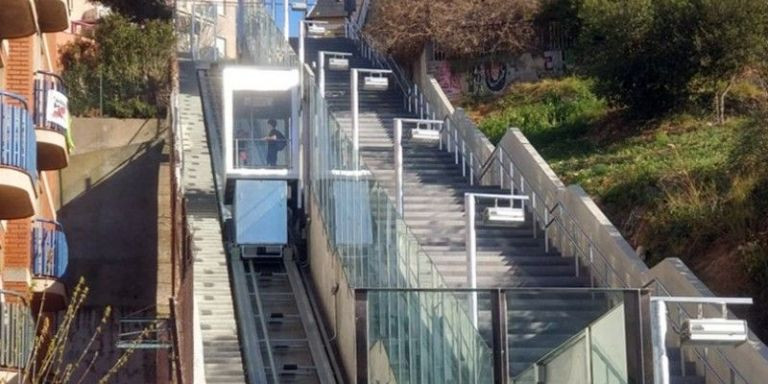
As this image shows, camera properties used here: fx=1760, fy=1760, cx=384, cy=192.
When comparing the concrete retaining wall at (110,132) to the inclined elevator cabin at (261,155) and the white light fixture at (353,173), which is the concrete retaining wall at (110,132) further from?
the white light fixture at (353,173)

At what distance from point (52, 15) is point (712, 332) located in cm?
1526

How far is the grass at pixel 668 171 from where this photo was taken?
81.4 feet

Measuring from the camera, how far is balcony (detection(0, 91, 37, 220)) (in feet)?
70.3

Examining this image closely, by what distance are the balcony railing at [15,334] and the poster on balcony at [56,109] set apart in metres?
7.10

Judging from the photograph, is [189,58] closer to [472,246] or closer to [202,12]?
[202,12]

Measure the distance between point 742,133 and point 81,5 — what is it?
108ft

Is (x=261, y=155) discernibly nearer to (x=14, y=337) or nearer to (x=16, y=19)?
(x=16, y=19)

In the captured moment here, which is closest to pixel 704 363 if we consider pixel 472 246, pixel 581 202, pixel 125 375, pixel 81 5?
pixel 472 246

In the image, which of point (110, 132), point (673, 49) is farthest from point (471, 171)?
point (110, 132)

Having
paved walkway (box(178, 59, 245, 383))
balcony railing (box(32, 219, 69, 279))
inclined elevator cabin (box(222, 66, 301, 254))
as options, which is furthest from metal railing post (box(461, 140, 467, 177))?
balcony railing (box(32, 219, 69, 279))

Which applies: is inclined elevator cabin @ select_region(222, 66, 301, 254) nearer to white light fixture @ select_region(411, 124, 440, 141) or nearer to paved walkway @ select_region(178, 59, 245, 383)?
paved walkway @ select_region(178, 59, 245, 383)

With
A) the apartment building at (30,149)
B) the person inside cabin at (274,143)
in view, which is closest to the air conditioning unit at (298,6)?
the person inside cabin at (274,143)

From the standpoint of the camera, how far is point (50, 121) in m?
26.8

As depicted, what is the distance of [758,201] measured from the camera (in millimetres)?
25359
